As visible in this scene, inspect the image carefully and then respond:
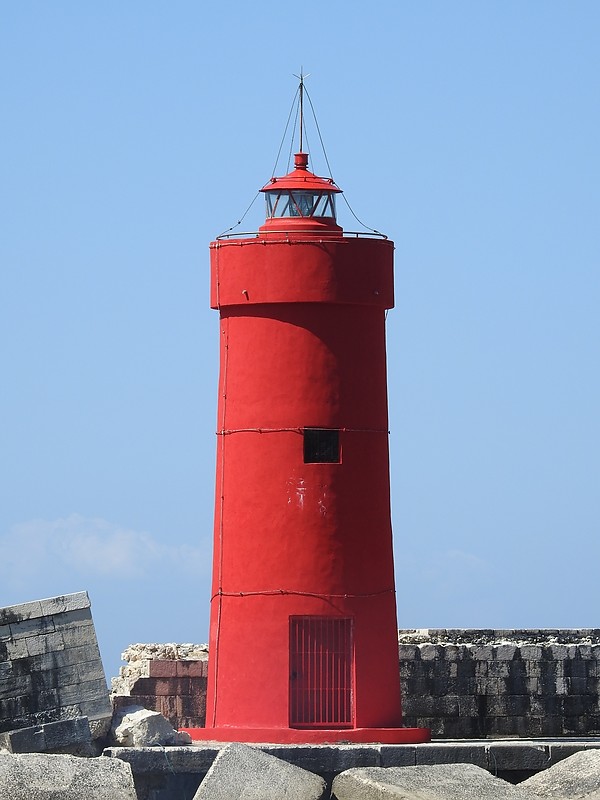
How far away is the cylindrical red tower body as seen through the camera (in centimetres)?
2266

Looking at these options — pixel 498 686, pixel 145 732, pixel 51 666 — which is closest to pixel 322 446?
pixel 145 732

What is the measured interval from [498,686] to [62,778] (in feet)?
24.3

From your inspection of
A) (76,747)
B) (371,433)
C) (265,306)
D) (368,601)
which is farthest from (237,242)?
(76,747)

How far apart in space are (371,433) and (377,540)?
1.12 metres

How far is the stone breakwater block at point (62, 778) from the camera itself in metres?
19.9

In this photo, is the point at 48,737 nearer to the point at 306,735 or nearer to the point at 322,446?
the point at 306,735

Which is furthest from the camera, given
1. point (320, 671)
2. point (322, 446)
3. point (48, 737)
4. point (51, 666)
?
point (322, 446)

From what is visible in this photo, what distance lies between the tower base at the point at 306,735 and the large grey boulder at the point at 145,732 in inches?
22.7

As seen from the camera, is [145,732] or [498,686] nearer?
[145,732]

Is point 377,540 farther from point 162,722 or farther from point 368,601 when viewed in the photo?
point 162,722

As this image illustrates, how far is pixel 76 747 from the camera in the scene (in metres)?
21.5

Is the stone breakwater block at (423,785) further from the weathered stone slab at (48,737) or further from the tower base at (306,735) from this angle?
the weathered stone slab at (48,737)

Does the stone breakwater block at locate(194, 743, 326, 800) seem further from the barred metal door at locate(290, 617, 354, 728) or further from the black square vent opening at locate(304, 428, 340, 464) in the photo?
the black square vent opening at locate(304, 428, 340, 464)

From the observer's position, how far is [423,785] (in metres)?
20.9
